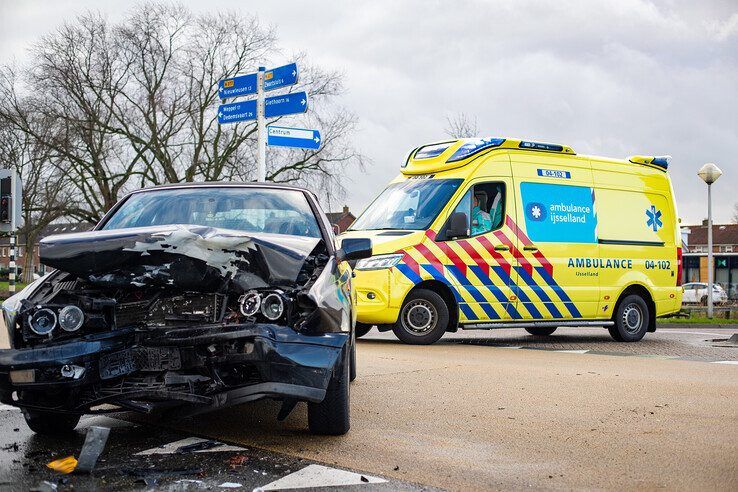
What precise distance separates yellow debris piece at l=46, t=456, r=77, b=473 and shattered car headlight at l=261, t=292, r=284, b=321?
3.84 ft

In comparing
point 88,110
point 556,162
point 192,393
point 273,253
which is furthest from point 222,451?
point 88,110

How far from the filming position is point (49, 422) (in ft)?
16.2

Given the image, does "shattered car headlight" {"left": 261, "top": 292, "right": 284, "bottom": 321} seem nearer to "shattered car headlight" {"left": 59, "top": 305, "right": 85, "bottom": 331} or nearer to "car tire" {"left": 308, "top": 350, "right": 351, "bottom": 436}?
"car tire" {"left": 308, "top": 350, "right": 351, "bottom": 436}

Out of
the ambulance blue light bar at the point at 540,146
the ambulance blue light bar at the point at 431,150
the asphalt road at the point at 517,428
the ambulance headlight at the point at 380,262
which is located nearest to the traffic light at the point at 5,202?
the ambulance blue light bar at the point at 431,150

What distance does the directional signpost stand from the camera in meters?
14.4

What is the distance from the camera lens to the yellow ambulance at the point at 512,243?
11.1 meters

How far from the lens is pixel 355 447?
471 cm

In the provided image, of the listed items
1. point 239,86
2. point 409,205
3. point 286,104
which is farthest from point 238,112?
point 409,205

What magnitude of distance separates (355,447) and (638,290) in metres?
9.59

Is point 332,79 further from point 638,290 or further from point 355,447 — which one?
point 355,447

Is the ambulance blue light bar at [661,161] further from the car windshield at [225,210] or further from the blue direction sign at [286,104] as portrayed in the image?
the car windshield at [225,210]

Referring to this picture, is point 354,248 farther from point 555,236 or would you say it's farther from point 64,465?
point 555,236

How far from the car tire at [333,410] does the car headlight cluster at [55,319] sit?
52.1 inches

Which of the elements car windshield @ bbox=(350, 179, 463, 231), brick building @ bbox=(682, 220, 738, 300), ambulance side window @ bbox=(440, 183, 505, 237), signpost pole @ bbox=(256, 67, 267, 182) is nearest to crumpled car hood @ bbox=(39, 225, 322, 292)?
car windshield @ bbox=(350, 179, 463, 231)
